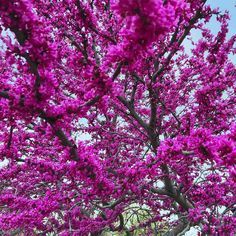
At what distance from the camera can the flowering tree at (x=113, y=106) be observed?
299 centimetres

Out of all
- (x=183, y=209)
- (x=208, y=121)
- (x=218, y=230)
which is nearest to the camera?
(x=218, y=230)

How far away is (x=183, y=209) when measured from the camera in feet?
27.5

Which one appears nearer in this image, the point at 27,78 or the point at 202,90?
the point at 27,78

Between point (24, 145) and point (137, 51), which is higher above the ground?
point (24, 145)

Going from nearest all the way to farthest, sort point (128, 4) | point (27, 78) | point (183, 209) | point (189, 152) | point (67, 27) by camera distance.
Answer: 1. point (128, 4)
2. point (27, 78)
3. point (189, 152)
4. point (67, 27)
5. point (183, 209)

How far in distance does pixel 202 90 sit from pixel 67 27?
3193 mm

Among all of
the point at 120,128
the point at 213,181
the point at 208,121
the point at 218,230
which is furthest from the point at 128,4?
the point at 120,128

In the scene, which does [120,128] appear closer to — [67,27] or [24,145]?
[24,145]

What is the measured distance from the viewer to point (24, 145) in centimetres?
777

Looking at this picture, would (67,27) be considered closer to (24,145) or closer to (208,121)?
(24,145)

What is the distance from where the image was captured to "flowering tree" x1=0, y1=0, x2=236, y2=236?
2.99m

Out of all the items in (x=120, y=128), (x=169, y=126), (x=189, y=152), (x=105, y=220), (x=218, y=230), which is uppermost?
(x=120, y=128)

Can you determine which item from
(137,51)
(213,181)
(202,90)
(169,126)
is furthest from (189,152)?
(169,126)

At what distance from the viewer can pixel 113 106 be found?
757 cm
